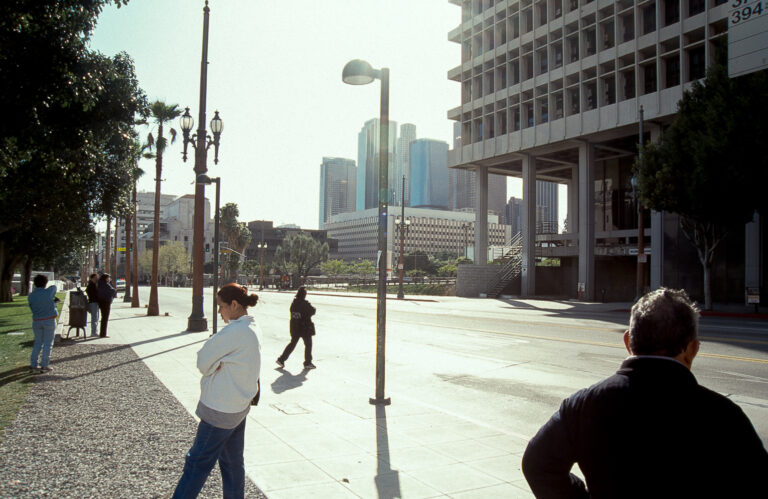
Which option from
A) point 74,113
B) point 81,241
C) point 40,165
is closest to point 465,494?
point 74,113

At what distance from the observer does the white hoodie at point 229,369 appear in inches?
154

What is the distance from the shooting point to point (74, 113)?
1372 centimetres

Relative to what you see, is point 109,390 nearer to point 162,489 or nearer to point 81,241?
point 162,489

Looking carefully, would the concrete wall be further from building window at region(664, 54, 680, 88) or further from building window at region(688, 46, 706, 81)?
building window at region(688, 46, 706, 81)

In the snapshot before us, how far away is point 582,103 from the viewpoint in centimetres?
4041

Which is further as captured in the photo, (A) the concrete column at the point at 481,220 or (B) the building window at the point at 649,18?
(A) the concrete column at the point at 481,220

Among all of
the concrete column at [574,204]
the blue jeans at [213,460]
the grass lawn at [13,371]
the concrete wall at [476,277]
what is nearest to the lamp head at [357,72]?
the blue jeans at [213,460]

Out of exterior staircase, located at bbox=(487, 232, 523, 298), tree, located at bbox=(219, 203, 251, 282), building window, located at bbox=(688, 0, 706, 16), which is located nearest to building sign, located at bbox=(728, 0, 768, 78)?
building window, located at bbox=(688, 0, 706, 16)

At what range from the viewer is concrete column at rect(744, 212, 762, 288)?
31.6 m

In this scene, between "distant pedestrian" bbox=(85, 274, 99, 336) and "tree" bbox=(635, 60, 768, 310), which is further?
"tree" bbox=(635, 60, 768, 310)

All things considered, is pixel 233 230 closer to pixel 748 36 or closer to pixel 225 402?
pixel 748 36

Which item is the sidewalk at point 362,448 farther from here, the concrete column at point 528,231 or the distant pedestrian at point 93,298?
the concrete column at point 528,231

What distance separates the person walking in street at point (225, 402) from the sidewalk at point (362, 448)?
0.82 m

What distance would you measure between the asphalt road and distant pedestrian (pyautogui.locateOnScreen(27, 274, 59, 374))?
4.03m
